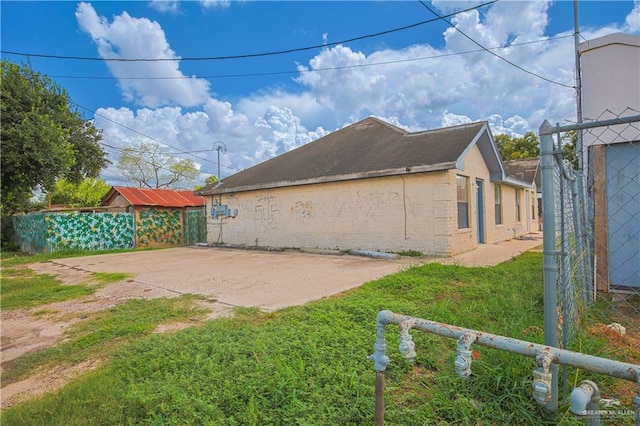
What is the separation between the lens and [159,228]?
17016 mm

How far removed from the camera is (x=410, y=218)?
9547mm

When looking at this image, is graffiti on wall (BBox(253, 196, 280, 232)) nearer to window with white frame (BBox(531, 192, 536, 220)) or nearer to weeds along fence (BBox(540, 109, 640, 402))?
weeds along fence (BBox(540, 109, 640, 402))

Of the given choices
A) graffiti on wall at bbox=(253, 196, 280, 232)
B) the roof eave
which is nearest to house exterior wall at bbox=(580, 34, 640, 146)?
the roof eave

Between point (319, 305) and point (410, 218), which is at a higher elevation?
point (410, 218)

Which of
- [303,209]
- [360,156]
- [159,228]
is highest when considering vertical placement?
[360,156]

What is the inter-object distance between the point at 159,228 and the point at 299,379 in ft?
55.2

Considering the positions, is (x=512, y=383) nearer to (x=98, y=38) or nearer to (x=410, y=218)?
(x=410, y=218)

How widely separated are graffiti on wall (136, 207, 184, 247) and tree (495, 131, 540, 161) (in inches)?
1121

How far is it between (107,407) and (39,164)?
50.3 feet

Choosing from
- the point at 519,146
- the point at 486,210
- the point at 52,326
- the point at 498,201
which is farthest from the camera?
the point at 519,146

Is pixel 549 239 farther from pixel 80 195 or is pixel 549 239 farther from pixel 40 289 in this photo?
pixel 80 195

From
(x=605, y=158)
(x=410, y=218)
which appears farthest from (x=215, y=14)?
(x=605, y=158)

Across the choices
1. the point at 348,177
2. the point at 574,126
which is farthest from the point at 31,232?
the point at 574,126

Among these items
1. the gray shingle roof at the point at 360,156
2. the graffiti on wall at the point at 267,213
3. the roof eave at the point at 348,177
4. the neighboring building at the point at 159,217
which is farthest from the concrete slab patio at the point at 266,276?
the neighboring building at the point at 159,217
